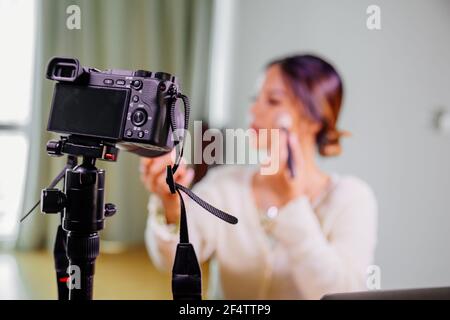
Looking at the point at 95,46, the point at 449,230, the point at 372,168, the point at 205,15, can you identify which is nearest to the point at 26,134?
the point at 95,46

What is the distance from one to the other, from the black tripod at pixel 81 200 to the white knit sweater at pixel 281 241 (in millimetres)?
574

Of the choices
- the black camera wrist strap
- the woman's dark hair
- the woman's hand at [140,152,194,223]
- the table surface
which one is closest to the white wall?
the woman's dark hair

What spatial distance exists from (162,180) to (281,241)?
40 cm

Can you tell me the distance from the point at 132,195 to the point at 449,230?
93 cm

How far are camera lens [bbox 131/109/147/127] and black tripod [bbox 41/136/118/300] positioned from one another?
0.22 feet

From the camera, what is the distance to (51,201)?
66 centimetres

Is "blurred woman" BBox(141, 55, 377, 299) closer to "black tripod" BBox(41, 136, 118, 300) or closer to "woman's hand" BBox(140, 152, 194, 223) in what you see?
"woman's hand" BBox(140, 152, 194, 223)

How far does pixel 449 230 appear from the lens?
1.26 m

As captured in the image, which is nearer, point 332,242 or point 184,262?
point 184,262

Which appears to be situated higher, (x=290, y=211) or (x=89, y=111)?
(x=89, y=111)

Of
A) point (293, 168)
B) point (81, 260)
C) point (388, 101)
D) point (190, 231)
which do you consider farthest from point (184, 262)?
point (388, 101)

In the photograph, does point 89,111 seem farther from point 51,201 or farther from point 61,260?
point 61,260

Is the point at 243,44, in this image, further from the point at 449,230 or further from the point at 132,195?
the point at 449,230

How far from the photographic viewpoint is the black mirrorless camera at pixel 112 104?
653 mm
